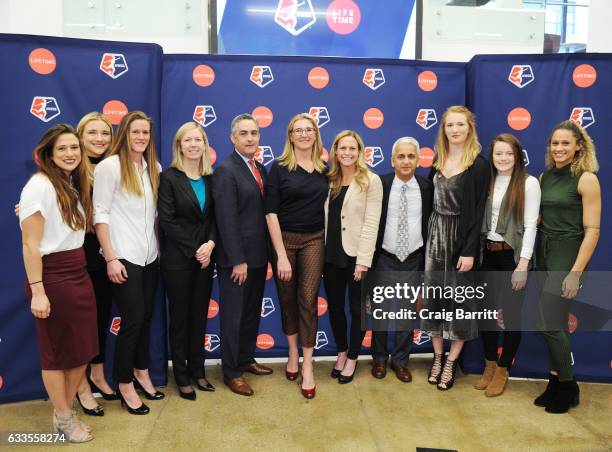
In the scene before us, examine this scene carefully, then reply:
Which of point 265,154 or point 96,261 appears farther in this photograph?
point 265,154

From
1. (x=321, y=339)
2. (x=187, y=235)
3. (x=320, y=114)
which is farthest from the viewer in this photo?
(x=321, y=339)

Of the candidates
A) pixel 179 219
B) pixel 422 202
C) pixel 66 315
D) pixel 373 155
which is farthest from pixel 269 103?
pixel 66 315

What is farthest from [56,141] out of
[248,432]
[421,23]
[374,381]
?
[421,23]

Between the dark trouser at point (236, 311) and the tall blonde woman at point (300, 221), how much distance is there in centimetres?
16

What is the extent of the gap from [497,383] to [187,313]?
1.91 meters

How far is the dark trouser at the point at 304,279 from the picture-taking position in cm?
270

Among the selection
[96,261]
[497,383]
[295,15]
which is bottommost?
[497,383]

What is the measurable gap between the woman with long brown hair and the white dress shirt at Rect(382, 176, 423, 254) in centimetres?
69

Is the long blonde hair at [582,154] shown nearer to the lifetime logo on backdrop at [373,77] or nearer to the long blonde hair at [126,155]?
the lifetime logo on backdrop at [373,77]

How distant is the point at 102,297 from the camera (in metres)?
2.56

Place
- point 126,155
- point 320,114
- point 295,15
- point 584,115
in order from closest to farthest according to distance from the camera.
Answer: point 126,155, point 584,115, point 320,114, point 295,15

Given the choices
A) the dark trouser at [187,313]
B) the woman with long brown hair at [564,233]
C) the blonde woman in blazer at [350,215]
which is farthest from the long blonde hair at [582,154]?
the dark trouser at [187,313]

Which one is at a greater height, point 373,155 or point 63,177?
point 373,155

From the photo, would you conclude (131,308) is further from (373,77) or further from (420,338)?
(373,77)
